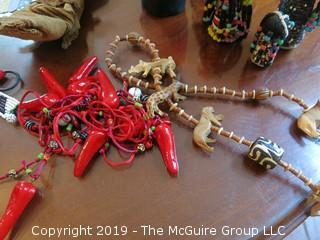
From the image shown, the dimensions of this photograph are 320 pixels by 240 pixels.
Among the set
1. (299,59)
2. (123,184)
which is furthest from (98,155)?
(299,59)

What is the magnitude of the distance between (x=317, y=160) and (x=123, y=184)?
300mm

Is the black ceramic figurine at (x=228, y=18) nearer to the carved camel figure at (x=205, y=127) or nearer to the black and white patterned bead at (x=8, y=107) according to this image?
the carved camel figure at (x=205, y=127)

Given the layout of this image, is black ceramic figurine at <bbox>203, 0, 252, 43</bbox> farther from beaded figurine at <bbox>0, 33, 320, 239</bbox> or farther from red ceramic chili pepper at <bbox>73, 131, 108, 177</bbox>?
red ceramic chili pepper at <bbox>73, 131, 108, 177</bbox>

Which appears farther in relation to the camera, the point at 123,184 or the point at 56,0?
the point at 56,0

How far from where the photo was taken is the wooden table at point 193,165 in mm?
466

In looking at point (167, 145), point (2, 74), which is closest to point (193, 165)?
point (167, 145)

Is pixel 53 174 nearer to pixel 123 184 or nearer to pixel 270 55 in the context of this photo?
pixel 123 184

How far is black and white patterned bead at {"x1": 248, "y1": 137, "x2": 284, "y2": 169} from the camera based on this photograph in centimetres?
48

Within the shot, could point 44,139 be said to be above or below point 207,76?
below

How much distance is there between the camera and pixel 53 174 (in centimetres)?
50

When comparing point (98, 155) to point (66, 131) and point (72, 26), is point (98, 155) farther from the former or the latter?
point (72, 26)

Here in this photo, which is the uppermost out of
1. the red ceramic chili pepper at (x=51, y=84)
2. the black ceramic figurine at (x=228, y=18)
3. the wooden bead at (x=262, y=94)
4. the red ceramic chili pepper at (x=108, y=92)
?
the black ceramic figurine at (x=228, y=18)

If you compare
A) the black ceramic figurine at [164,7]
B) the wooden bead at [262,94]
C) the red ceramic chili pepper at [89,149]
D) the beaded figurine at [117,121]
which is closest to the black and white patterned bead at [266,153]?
the beaded figurine at [117,121]

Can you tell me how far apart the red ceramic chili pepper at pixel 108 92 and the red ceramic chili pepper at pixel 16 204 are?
17cm
